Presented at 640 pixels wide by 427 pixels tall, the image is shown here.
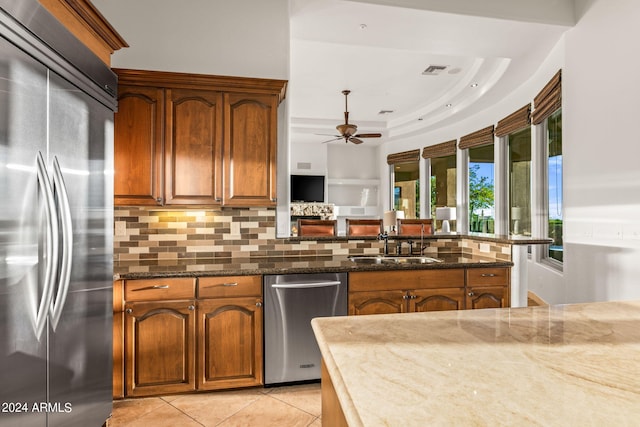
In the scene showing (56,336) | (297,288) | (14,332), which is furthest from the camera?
(297,288)

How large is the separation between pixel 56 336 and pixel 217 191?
4.71 ft

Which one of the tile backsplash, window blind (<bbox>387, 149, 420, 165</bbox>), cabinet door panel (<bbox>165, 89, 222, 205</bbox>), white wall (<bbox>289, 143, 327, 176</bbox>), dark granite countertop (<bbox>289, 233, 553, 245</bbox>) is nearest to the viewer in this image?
cabinet door panel (<bbox>165, 89, 222, 205</bbox>)

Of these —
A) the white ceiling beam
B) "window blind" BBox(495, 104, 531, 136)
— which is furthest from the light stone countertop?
"window blind" BBox(495, 104, 531, 136)

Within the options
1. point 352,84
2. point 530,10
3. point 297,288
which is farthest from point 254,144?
point 352,84

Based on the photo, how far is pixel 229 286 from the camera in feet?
7.93

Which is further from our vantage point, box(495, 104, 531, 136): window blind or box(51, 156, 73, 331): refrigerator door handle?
box(495, 104, 531, 136): window blind

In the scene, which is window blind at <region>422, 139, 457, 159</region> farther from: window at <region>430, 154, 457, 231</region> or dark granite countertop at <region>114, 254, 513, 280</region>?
dark granite countertop at <region>114, 254, 513, 280</region>

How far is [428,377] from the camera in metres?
0.77

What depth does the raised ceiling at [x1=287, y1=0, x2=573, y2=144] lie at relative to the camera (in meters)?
3.18

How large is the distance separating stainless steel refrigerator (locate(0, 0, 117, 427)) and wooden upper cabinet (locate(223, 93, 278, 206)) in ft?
3.00

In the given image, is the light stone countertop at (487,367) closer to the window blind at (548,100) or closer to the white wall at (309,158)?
the window blind at (548,100)

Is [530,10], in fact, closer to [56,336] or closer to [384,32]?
[384,32]

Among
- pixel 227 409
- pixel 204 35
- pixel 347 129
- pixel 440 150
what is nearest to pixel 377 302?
pixel 227 409

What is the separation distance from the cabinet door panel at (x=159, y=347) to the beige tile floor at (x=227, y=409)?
0.28 feet
